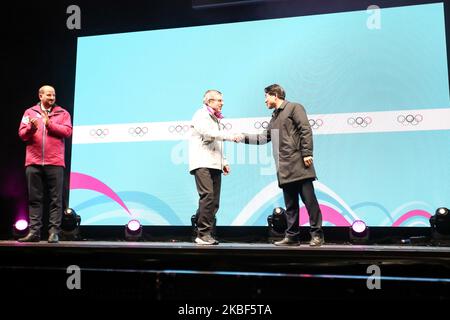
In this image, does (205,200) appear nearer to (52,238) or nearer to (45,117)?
(52,238)

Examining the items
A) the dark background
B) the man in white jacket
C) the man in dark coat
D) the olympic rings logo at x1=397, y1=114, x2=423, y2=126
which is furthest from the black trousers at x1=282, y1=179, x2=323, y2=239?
the dark background

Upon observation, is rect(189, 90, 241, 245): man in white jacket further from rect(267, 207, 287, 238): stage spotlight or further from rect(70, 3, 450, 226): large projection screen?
rect(70, 3, 450, 226): large projection screen

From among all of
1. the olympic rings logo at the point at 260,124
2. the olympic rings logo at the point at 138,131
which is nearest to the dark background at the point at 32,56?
the olympic rings logo at the point at 138,131

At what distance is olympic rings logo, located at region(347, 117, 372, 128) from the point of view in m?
4.79

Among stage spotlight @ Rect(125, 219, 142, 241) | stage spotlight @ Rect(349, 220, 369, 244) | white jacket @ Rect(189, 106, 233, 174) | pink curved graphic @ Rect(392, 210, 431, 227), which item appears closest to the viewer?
white jacket @ Rect(189, 106, 233, 174)

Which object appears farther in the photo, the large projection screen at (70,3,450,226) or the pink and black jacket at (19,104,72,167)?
the large projection screen at (70,3,450,226)

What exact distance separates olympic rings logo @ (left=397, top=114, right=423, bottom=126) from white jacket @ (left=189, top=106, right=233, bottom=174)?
193 cm

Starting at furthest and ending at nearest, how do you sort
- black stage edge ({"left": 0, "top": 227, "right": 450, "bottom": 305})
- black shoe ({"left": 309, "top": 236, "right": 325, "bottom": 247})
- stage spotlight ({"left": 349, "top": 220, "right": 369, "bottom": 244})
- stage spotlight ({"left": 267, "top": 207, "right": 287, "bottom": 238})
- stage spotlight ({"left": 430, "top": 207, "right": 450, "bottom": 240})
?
1. stage spotlight ({"left": 267, "top": 207, "right": 287, "bottom": 238})
2. stage spotlight ({"left": 349, "top": 220, "right": 369, "bottom": 244})
3. stage spotlight ({"left": 430, "top": 207, "right": 450, "bottom": 240})
4. black shoe ({"left": 309, "top": 236, "right": 325, "bottom": 247})
5. black stage edge ({"left": 0, "top": 227, "right": 450, "bottom": 305})

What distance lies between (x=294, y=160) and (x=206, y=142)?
0.74m

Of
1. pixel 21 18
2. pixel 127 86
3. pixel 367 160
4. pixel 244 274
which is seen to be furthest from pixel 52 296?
pixel 21 18

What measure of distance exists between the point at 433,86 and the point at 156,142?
295cm

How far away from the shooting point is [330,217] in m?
4.80

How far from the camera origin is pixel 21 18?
5777 millimetres

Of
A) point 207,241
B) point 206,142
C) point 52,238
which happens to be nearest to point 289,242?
point 207,241
